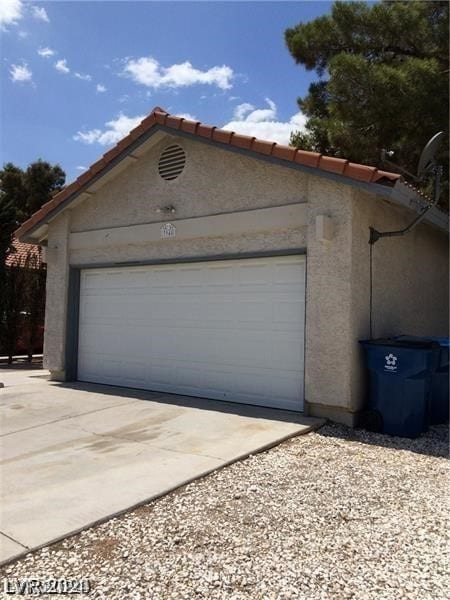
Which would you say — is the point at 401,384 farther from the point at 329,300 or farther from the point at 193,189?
the point at 193,189

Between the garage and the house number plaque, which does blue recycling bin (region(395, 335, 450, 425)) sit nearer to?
the garage

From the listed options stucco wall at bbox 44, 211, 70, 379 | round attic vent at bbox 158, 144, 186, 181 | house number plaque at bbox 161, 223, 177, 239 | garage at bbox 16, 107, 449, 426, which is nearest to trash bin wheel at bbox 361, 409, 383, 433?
garage at bbox 16, 107, 449, 426

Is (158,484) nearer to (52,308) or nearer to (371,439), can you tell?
(371,439)

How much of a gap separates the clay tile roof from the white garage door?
4.85 ft

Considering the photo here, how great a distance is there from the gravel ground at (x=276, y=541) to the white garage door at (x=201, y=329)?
271 cm

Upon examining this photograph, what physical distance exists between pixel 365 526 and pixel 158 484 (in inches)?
71.7

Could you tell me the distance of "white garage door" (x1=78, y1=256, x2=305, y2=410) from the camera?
7.64 meters

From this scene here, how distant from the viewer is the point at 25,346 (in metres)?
16.7

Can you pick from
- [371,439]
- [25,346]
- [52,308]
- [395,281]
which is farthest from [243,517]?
[25,346]

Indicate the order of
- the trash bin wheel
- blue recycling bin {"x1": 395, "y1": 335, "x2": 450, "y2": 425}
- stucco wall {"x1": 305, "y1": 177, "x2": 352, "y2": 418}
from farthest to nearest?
1. blue recycling bin {"x1": 395, "y1": 335, "x2": 450, "y2": 425}
2. stucco wall {"x1": 305, "y1": 177, "x2": 352, "y2": 418}
3. the trash bin wheel

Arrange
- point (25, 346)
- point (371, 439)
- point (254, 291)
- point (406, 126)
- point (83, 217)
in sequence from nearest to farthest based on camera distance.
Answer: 1. point (371, 439)
2. point (254, 291)
3. point (83, 217)
4. point (406, 126)
5. point (25, 346)

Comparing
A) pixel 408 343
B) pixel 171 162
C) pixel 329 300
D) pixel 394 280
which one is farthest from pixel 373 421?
pixel 171 162

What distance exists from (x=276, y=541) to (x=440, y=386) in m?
4.80

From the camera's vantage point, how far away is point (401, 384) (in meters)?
6.52
